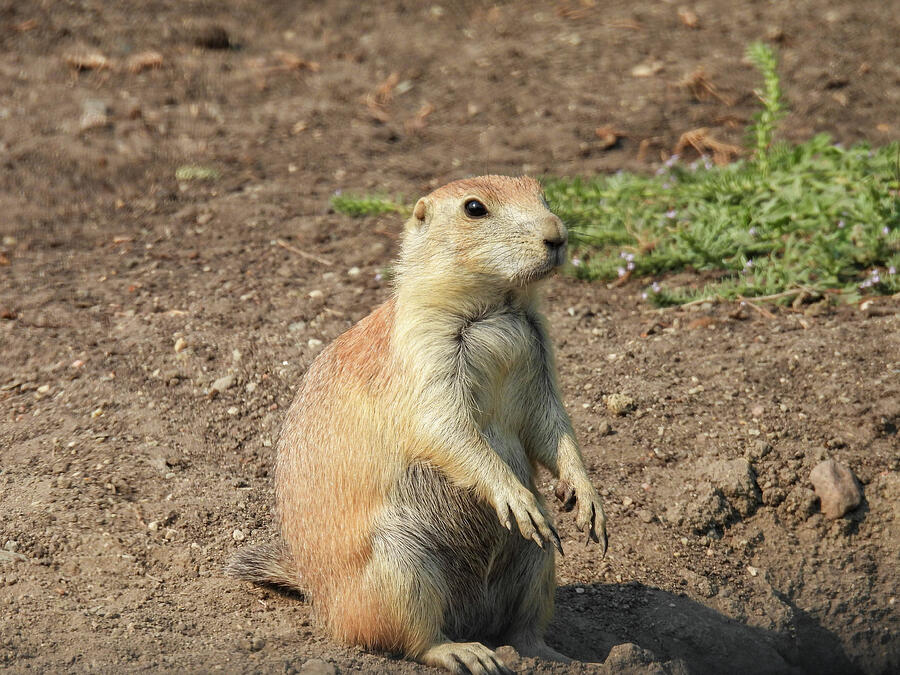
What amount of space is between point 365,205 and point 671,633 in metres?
4.18

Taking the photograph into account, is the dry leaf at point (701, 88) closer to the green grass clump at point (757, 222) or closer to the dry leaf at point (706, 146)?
the dry leaf at point (706, 146)

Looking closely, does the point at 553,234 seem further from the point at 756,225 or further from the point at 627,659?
the point at 756,225

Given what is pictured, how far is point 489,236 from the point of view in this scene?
13.4 ft

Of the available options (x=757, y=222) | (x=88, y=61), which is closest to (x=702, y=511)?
(x=757, y=222)

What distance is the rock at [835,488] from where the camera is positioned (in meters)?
5.20

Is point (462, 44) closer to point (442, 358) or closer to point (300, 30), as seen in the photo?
point (300, 30)

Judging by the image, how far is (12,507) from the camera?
197 inches

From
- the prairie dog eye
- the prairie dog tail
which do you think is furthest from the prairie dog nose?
the prairie dog tail

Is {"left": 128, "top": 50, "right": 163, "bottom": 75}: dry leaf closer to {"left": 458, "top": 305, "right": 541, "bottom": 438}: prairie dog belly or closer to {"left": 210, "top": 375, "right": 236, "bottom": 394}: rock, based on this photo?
{"left": 210, "top": 375, "right": 236, "bottom": 394}: rock

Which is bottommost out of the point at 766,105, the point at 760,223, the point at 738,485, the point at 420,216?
the point at 738,485

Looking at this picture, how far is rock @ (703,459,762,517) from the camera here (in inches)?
206

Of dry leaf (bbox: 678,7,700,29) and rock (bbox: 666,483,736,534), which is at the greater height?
dry leaf (bbox: 678,7,700,29)

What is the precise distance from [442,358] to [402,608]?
97cm

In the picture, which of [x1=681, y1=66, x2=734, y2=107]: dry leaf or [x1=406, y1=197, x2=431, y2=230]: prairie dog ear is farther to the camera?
[x1=681, y1=66, x2=734, y2=107]: dry leaf
